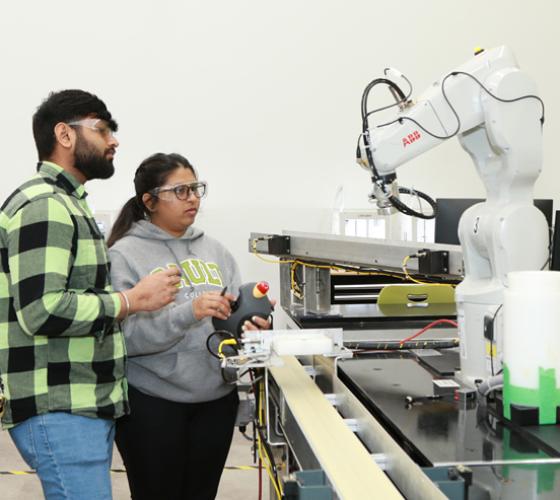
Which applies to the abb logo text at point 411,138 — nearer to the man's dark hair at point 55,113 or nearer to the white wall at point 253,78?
the man's dark hair at point 55,113

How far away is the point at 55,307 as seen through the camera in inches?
57.8

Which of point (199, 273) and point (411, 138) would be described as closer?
point (411, 138)

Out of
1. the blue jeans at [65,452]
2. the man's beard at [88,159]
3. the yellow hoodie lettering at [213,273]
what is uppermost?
the man's beard at [88,159]

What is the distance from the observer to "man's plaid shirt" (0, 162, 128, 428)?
1.48 metres

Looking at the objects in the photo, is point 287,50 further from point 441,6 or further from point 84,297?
point 84,297

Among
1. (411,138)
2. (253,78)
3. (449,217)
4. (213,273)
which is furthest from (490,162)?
(253,78)

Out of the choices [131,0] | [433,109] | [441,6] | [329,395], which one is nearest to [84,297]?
[329,395]

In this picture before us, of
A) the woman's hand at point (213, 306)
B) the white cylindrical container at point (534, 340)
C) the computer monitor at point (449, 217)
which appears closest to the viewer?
the white cylindrical container at point (534, 340)

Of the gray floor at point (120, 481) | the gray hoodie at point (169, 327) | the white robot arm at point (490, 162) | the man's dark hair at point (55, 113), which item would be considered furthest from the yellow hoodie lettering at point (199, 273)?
the gray floor at point (120, 481)

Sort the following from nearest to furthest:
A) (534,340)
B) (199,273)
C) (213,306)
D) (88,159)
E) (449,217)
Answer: (534,340) < (88,159) < (213,306) < (199,273) < (449,217)

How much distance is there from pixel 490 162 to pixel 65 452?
1.08 meters

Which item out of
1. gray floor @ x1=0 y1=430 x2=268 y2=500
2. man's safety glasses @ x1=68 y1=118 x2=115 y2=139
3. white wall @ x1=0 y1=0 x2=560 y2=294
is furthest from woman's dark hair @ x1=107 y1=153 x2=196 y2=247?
white wall @ x1=0 y1=0 x2=560 y2=294

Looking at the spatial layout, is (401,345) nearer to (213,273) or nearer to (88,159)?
(213,273)

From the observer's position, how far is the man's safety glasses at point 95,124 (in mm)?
1670
